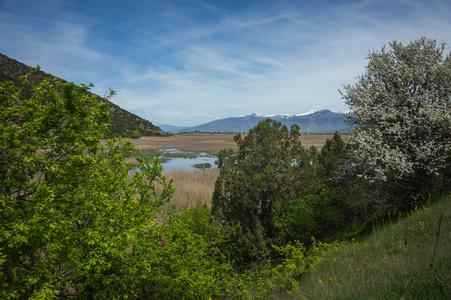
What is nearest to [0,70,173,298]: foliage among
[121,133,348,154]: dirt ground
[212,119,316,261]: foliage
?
[212,119,316,261]: foliage

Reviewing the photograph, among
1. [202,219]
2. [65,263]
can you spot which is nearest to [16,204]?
[65,263]

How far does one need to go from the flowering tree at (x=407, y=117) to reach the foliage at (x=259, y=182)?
2.64 meters

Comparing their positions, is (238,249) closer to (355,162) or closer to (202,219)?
(202,219)

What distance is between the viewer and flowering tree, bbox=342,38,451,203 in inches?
339

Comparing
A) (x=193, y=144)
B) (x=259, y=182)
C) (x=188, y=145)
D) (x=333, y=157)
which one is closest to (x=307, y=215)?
(x=259, y=182)

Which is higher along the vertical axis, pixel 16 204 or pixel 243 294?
pixel 16 204

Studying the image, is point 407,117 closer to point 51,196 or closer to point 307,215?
point 307,215

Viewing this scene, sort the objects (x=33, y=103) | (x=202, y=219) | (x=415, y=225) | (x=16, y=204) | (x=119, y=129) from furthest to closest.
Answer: (x=119, y=129) < (x=202, y=219) < (x=415, y=225) < (x=33, y=103) < (x=16, y=204)

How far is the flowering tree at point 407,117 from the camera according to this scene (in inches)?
339

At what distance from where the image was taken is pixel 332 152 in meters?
14.0

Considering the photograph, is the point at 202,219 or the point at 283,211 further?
the point at 283,211

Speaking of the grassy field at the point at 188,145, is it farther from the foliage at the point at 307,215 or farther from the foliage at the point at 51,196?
the foliage at the point at 51,196

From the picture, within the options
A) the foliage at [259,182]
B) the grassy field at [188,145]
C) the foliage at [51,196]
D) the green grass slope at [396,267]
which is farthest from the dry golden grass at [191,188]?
the grassy field at [188,145]

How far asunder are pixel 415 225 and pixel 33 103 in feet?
33.0
